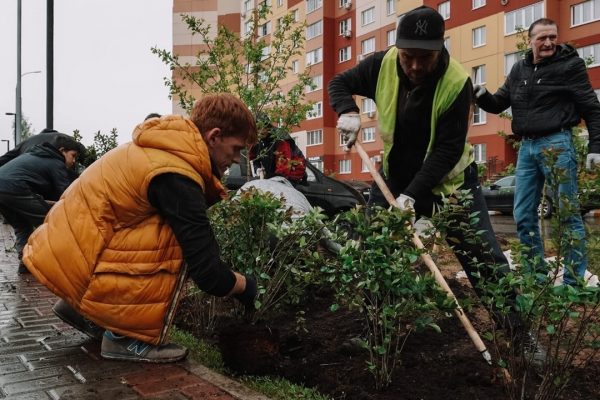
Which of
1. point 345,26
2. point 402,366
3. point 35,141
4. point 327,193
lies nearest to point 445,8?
point 345,26

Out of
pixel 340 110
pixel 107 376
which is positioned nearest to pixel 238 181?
pixel 340 110

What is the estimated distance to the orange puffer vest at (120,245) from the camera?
2.94 m

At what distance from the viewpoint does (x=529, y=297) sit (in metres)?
2.30

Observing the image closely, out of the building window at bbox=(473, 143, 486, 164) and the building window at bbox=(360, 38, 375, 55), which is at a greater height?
the building window at bbox=(360, 38, 375, 55)

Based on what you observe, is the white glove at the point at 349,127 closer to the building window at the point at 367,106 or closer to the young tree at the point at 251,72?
the young tree at the point at 251,72

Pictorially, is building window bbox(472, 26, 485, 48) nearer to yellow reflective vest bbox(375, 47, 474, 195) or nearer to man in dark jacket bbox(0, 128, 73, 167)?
man in dark jacket bbox(0, 128, 73, 167)

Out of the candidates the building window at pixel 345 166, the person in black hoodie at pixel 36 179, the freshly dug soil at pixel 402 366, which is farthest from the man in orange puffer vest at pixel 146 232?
the building window at pixel 345 166

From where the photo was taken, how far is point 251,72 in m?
6.64

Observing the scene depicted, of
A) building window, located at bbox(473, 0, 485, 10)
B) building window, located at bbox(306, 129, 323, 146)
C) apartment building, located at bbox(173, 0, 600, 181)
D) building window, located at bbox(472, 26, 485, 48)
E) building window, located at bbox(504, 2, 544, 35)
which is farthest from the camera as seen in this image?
building window, located at bbox(306, 129, 323, 146)

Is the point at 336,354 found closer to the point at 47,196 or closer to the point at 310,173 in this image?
the point at 47,196

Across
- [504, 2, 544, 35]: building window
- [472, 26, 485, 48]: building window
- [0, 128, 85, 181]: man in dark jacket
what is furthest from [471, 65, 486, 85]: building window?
[0, 128, 85, 181]: man in dark jacket

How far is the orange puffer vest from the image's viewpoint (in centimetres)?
294

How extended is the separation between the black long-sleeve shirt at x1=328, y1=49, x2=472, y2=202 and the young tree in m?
2.48

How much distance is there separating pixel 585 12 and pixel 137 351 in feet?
102
